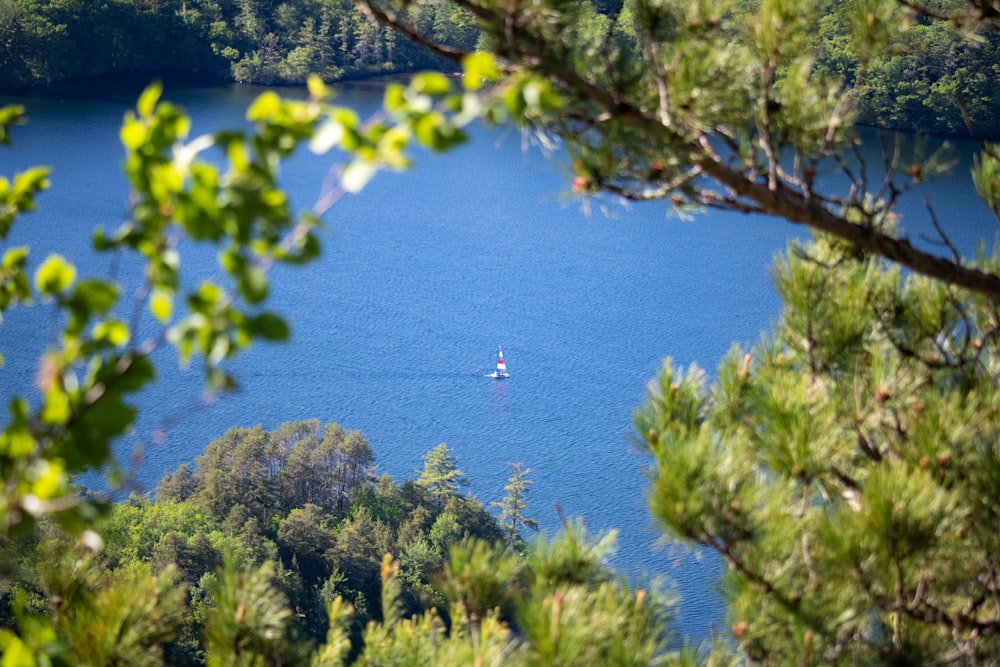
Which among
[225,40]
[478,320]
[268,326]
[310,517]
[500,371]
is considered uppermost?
[225,40]

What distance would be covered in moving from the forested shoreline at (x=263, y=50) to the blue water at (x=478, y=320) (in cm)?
211

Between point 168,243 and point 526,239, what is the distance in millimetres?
17003

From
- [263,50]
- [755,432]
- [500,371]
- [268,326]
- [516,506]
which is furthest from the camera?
[263,50]

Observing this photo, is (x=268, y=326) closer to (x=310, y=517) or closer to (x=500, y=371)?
(x=310, y=517)

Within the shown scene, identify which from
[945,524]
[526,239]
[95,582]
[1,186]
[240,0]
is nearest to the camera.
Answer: [1,186]

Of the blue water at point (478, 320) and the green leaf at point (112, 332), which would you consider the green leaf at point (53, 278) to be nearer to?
the green leaf at point (112, 332)

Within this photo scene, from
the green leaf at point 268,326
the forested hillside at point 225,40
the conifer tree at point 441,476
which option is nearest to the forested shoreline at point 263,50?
the forested hillside at point 225,40

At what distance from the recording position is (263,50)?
82.0 ft

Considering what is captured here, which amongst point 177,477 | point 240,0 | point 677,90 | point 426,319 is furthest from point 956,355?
point 240,0

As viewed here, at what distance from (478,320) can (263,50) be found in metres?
13.0

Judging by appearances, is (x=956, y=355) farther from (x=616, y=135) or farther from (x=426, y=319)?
(x=426, y=319)

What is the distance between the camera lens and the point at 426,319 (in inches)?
592

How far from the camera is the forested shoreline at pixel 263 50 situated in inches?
814

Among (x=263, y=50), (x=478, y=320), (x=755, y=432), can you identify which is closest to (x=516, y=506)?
(x=478, y=320)
